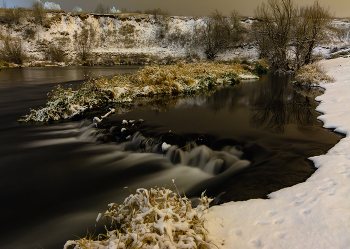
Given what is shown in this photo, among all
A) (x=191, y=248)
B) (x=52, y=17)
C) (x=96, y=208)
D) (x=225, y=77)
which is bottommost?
(x=96, y=208)

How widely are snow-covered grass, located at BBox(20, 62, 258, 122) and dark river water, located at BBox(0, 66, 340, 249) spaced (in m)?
0.83

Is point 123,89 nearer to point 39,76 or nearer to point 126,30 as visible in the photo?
point 39,76

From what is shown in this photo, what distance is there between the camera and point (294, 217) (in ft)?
7.99

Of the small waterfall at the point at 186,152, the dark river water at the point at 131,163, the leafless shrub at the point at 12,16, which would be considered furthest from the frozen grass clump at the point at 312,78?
the leafless shrub at the point at 12,16

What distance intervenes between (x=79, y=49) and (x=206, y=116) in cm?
4655

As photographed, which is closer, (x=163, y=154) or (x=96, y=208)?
(x=96, y=208)

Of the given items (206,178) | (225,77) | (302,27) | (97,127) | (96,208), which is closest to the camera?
(96,208)

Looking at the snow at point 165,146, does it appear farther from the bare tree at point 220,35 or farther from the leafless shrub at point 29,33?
the leafless shrub at point 29,33

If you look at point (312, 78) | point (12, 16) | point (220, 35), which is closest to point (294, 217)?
point (312, 78)

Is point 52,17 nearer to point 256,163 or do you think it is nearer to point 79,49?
point 79,49

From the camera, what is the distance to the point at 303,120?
23.5ft

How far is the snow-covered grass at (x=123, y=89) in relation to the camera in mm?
8328

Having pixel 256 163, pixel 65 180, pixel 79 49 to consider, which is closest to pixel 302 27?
pixel 256 163

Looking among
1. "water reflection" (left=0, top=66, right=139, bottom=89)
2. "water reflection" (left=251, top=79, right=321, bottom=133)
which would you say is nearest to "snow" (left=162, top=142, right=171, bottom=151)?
"water reflection" (left=251, top=79, right=321, bottom=133)
